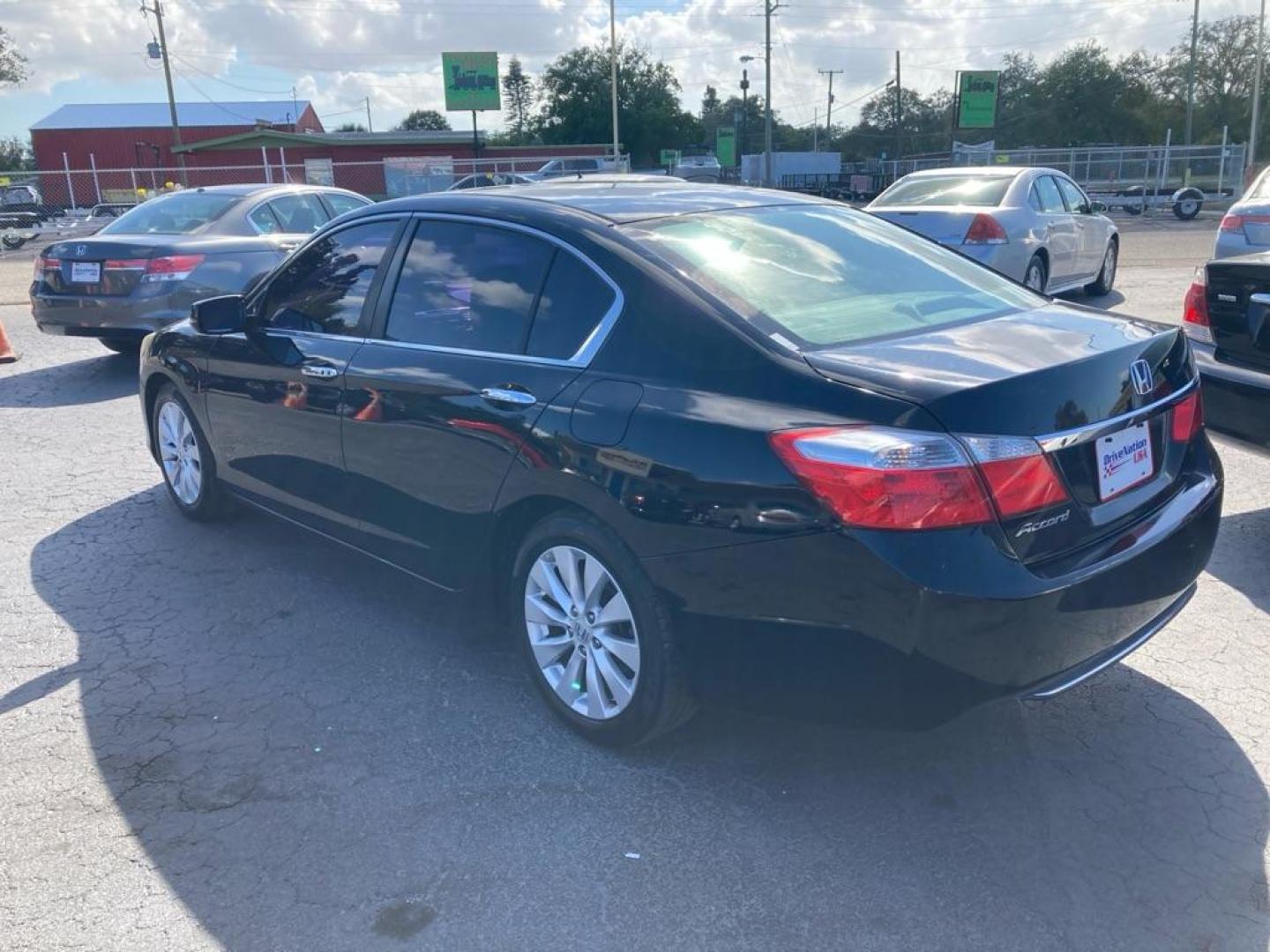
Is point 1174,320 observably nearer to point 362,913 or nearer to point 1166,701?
point 1166,701

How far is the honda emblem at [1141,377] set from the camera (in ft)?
10.1

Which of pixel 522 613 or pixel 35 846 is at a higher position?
pixel 522 613

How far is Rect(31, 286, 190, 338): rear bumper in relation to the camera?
29.1ft

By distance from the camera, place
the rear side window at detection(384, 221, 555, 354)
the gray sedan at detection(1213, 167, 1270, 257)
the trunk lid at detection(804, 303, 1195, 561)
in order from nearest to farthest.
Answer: the trunk lid at detection(804, 303, 1195, 561) → the rear side window at detection(384, 221, 555, 354) → the gray sedan at detection(1213, 167, 1270, 257)

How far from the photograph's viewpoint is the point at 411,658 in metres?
4.14

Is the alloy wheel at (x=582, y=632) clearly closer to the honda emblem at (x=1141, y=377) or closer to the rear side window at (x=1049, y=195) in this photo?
the honda emblem at (x=1141, y=377)

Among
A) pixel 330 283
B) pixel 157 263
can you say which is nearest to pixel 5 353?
pixel 157 263

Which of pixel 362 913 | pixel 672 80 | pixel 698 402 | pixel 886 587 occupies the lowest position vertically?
pixel 362 913

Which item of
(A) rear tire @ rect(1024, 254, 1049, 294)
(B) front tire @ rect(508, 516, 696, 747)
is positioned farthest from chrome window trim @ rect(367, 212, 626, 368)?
(A) rear tire @ rect(1024, 254, 1049, 294)

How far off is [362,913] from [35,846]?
1027 millimetres

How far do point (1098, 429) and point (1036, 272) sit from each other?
8645 millimetres

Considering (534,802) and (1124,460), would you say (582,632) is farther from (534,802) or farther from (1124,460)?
(1124,460)

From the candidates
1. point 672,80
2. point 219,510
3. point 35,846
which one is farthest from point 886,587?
point 672,80

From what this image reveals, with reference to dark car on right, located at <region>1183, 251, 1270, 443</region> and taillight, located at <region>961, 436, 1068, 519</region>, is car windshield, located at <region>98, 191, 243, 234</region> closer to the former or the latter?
dark car on right, located at <region>1183, 251, 1270, 443</region>
